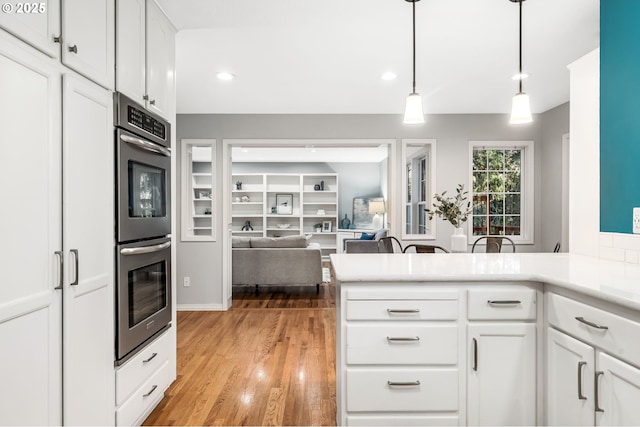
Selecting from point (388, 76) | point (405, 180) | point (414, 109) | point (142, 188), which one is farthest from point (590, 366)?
point (405, 180)

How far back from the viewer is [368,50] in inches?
114

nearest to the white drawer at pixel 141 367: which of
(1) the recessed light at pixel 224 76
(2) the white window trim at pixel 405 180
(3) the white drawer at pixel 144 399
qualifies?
(3) the white drawer at pixel 144 399

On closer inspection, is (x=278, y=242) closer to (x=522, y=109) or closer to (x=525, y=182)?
(x=525, y=182)

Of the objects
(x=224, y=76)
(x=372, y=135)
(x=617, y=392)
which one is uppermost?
(x=224, y=76)

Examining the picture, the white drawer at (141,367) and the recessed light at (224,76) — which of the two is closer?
the white drawer at (141,367)

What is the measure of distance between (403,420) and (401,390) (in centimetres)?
14

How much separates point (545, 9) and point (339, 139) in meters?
2.75

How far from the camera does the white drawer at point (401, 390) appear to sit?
5.58 ft

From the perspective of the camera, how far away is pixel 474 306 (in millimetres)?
1717
